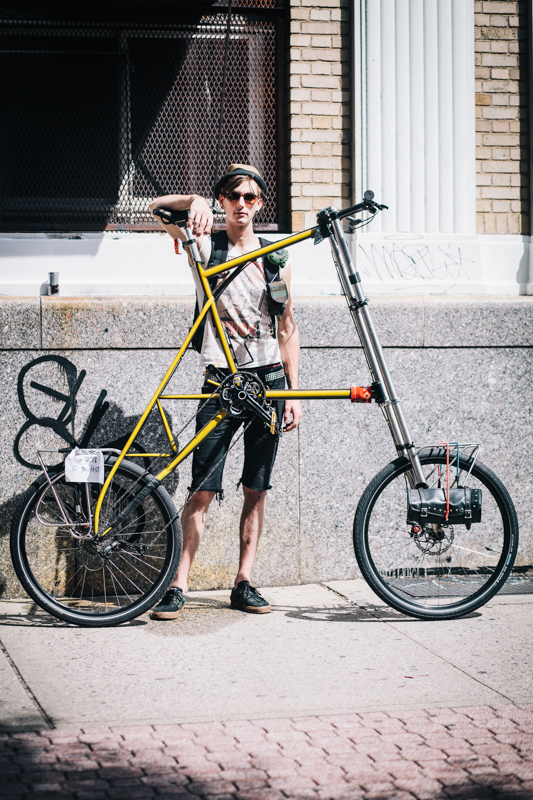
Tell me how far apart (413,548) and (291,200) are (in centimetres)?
237

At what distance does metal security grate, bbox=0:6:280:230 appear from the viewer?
580 cm

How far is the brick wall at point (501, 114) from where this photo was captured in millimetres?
6113

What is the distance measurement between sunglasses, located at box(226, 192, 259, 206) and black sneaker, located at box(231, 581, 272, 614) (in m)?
2.02

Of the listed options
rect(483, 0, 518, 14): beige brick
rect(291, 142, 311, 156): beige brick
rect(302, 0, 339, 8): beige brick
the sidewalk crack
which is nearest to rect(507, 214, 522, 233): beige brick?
rect(483, 0, 518, 14): beige brick

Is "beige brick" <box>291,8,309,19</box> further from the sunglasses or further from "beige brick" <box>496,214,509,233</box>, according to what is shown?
the sunglasses

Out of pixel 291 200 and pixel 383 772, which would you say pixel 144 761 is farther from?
pixel 291 200

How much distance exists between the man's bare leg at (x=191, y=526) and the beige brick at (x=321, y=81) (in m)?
2.85

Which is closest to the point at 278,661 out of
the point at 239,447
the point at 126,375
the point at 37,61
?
the point at 239,447

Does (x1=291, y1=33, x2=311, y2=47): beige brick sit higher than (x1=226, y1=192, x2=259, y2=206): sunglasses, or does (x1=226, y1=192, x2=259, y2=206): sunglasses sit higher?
(x1=291, y1=33, x2=311, y2=47): beige brick

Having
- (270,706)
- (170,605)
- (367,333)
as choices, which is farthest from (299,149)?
(270,706)

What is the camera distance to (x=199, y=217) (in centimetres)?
442

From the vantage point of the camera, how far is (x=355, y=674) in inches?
155

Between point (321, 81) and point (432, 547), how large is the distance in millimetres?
3082

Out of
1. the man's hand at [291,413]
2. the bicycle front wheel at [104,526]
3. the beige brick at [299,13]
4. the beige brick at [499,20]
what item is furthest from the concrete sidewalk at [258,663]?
the beige brick at [499,20]
